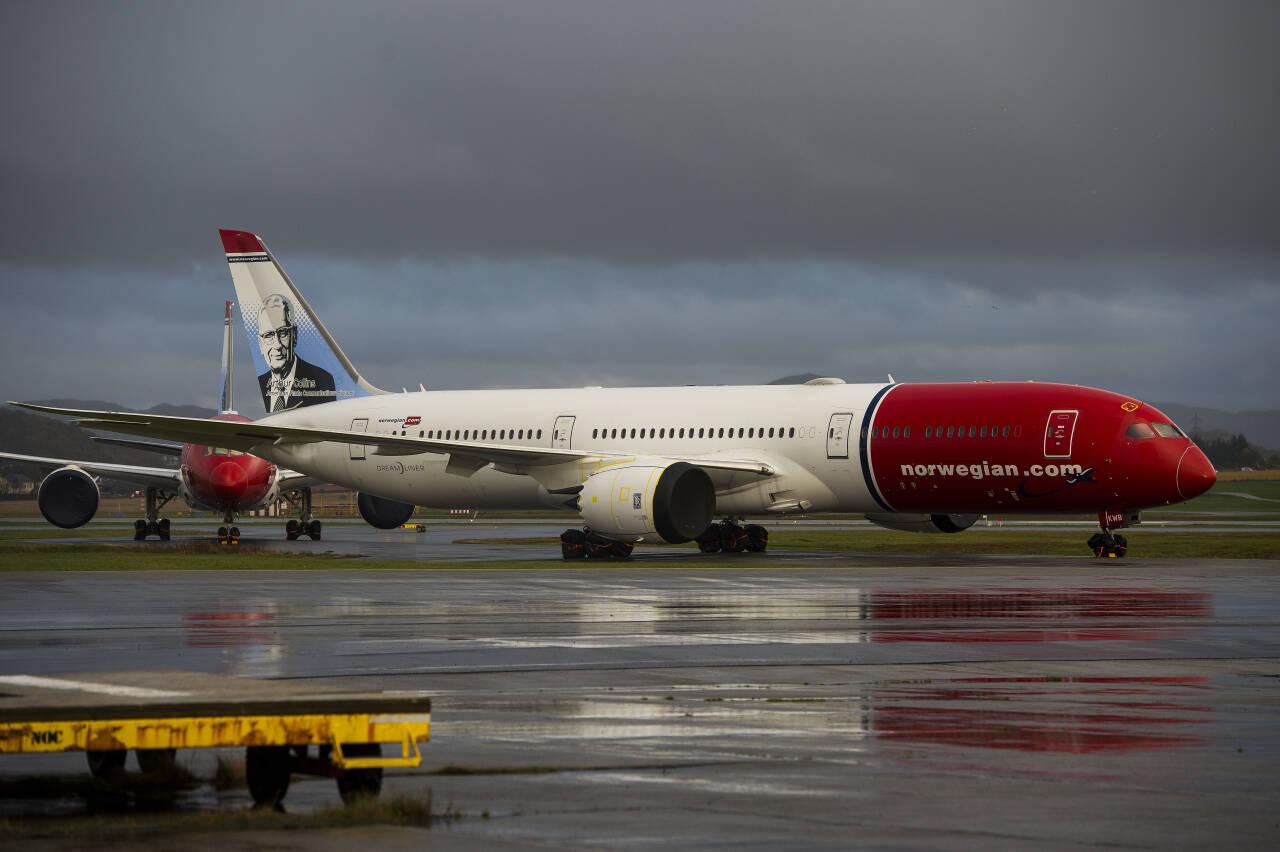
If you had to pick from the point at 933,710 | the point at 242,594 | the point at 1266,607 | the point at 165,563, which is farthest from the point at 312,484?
the point at 933,710

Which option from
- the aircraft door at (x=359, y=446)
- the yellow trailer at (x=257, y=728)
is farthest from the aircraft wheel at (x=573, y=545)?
the yellow trailer at (x=257, y=728)

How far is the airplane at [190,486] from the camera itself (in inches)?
1879

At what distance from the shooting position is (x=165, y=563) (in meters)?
30.5

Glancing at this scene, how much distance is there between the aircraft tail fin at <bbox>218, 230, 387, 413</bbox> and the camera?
4450 centimetres

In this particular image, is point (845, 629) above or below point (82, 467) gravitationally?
below

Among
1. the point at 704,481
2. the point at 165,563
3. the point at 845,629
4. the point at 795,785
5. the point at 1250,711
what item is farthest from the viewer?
the point at 704,481

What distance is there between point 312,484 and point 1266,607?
126ft

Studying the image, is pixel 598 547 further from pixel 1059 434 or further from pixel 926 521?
pixel 1059 434

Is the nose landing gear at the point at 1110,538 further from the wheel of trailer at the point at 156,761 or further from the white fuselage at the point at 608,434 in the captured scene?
the wheel of trailer at the point at 156,761

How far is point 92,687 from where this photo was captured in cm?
862

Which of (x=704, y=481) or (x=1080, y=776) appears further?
(x=704, y=481)

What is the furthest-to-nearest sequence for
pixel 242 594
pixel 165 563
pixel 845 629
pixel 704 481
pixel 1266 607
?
1. pixel 704 481
2. pixel 165 563
3. pixel 242 594
4. pixel 1266 607
5. pixel 845 629

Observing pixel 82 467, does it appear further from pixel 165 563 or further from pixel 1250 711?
pixel 1250 711

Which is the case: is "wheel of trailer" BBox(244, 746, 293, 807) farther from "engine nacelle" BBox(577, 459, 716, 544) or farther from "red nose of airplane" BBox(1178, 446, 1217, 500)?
"red nose of airplane" BBox(1178, 446, 1217, 500)
